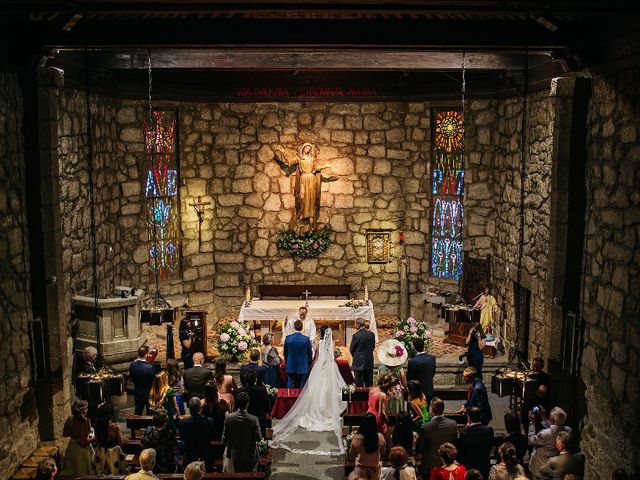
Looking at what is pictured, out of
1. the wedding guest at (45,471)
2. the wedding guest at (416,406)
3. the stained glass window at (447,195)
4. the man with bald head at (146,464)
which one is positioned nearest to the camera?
the wedding guest at (45,471)

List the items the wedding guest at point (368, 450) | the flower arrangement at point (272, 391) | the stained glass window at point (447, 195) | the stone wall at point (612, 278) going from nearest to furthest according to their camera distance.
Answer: the wedding guest at point (368, 450) < the stone wall at point (612, 278) < the flower arrangement at point (272, 391) < the stained glass window at point (447, 195)

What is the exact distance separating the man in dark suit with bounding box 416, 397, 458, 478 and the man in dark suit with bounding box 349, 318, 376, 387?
3719 mm

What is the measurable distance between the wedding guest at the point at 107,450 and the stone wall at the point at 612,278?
18.0 ft

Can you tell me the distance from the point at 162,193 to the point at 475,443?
32.0 ft

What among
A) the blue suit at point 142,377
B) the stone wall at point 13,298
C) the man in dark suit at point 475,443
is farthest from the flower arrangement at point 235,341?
the man in dark suit at point 475,443

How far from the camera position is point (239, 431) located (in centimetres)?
823

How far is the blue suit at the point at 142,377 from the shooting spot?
1011cm

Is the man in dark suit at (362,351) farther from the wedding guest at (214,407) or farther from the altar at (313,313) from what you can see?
the wedding guest at (214,407)

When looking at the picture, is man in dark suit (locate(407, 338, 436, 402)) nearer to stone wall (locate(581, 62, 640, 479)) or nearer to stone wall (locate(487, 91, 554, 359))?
stone wall (locate(487, 91, 554, 359))

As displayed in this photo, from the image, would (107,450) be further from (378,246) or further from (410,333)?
(378,246)

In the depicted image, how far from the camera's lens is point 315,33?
8.62 m

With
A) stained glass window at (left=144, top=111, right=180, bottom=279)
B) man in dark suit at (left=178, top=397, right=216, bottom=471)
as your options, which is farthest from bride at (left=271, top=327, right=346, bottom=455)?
stained glass window at (left=144, top=111, right=180, bottom=279)

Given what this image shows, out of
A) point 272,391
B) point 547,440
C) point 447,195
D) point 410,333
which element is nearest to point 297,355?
point 272,391

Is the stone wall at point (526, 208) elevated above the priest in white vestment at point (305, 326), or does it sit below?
above
